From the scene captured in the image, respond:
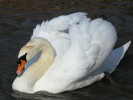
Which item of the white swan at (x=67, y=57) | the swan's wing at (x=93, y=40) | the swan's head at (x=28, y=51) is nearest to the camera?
the swan's head at (x=28, y=51)

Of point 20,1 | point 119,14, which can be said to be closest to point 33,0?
point 20,1

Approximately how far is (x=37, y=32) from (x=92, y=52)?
1491mm

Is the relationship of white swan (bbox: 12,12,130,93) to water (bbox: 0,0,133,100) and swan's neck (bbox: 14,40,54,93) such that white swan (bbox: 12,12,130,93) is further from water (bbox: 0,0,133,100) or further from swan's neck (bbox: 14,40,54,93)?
water (bbox: 0,0,133,100)

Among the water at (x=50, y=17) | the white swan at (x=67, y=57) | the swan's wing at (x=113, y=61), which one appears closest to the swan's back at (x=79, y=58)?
the white swan at (x=67, y=57)

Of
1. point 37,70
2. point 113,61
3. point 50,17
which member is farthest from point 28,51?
point 50,17

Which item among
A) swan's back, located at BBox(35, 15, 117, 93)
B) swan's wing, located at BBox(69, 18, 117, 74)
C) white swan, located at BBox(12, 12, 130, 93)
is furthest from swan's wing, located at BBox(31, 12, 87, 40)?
swan's wing, located at BBox(69, 18, 117, 74)

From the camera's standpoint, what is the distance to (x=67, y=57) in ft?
22.0

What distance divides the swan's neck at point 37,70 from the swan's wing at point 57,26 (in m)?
0.66

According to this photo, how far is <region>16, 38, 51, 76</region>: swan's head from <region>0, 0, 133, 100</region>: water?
0.73 m

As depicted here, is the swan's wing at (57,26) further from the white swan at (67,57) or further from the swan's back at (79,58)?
the swan's back at (79,58)

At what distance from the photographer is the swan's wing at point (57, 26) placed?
7339 millimetres

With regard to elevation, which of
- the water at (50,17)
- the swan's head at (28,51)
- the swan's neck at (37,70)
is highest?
the swan's head at (28,51)

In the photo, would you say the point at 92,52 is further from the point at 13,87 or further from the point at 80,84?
Answer: the point at 13,87

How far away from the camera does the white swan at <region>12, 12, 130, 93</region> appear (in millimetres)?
6633
